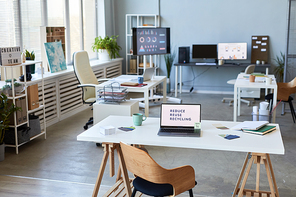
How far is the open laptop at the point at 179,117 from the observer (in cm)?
272

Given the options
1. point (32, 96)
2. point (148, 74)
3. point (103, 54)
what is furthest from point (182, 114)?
point (103, 54)

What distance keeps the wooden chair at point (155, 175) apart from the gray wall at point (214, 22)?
593 centimetres

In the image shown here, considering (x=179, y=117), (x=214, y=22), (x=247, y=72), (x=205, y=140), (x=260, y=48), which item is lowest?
(x=205, y=140)

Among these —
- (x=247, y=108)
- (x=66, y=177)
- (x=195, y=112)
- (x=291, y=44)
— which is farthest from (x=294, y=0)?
(x=66, y=177)

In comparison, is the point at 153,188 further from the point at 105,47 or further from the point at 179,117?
the point at 105,47

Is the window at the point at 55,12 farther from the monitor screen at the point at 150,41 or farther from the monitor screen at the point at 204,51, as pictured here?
the monitor screen at the point at 204,51

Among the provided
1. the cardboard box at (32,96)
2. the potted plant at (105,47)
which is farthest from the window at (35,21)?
the cardboard box at (32,96)

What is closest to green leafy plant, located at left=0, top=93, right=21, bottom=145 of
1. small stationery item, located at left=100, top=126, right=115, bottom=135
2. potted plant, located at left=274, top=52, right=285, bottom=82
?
small stationery item, located at left=100, top=126, right=115, bottom=135

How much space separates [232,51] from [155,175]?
5921 mm

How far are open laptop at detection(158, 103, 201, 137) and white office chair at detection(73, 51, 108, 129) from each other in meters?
2.29

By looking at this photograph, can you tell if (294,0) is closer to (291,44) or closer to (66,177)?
(291,44)

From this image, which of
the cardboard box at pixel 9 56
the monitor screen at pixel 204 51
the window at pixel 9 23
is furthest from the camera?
the monitor screen at pixel 204 51

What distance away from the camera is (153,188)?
2.28m

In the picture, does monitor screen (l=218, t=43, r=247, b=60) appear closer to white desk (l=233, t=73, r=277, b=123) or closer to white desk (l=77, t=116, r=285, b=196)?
white desk (l=233, t=73, r=277, b=123)
